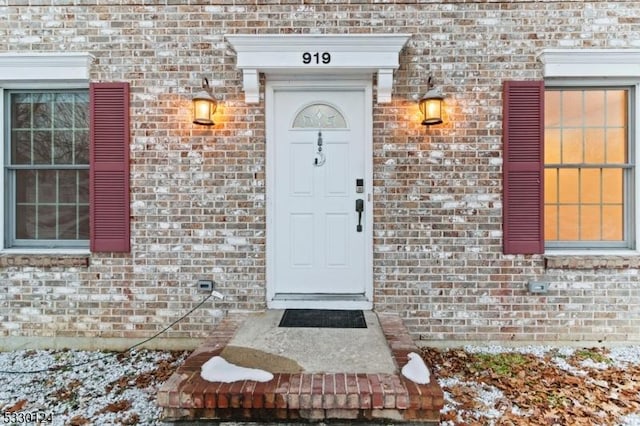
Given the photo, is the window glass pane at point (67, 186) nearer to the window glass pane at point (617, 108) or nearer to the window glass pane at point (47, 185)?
the window glass pane at point (47, 185)

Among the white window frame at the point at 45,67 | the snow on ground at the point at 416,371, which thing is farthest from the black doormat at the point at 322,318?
the white window frame at the point at 45,67

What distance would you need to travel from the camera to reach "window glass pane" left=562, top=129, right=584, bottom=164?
3.80 m

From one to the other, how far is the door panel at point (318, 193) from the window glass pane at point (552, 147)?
1.81 metres

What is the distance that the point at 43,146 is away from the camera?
3.87 m

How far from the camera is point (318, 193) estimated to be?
12.5 feet

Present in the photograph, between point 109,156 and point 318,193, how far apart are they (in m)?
2.03

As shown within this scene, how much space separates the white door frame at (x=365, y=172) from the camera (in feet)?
12.2

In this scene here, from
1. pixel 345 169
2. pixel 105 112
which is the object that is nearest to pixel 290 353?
pixel 345 169

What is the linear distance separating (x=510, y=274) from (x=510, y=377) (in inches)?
37.6

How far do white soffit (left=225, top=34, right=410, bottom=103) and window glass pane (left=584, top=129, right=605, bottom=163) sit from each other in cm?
206

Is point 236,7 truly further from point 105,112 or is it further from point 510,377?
point 510,377

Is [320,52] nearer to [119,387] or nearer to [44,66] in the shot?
[44,66]

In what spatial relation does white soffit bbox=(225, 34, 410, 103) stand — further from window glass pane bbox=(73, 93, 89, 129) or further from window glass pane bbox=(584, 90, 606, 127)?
window glass pane bbox=(584, 90, 606, 127)

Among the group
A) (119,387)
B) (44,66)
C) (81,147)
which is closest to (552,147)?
(119,387)
